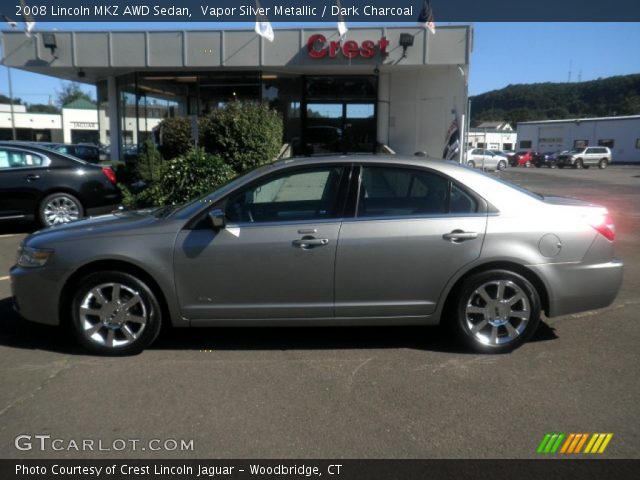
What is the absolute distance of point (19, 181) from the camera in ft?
31.0

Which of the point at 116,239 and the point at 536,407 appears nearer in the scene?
the point at 536,407

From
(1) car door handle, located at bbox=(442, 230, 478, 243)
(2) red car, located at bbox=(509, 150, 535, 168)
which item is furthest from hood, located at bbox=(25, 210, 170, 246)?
(2) red car, located at bbox=(509, 150, 535, 168)

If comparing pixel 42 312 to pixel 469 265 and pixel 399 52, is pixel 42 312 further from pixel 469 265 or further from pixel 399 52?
pixel 399 52

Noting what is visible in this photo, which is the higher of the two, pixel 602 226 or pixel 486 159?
pixel 486 159

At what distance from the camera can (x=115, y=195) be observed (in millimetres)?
10312

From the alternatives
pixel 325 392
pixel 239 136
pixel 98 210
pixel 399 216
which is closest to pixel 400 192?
pixel 399 216

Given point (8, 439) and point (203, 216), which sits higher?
point (203, 216)

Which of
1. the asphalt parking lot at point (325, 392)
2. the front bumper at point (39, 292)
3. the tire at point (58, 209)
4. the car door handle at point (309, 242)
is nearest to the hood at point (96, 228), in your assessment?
the front bumper at point (39, 292)

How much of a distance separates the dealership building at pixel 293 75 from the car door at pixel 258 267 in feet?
39.5

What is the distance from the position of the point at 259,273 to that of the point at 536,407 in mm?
2193

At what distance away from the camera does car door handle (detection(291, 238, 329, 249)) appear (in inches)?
172
